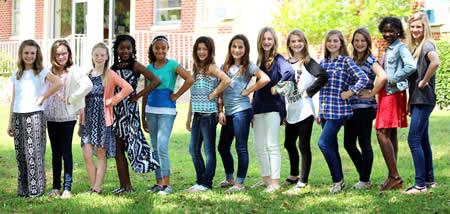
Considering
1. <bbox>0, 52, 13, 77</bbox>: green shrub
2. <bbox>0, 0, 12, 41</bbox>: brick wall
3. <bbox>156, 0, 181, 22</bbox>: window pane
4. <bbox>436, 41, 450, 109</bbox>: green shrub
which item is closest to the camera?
<bbox>436, 41, 450, 109</bbox>: green shrub

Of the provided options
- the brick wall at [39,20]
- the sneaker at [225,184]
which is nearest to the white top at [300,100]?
the sneaker at [225,184]

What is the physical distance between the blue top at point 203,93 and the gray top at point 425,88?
1854 mm

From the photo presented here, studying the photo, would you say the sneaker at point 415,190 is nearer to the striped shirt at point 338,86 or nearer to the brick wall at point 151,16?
the striped shirt at point 338,86

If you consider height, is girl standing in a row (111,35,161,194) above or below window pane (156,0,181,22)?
below

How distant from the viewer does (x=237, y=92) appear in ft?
23.4

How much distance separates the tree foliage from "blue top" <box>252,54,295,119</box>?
29.9 feet

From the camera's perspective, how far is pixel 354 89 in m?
6.75

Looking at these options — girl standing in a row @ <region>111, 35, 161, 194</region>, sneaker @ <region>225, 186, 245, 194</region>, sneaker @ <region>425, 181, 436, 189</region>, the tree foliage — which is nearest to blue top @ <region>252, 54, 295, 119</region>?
sneaker @ <region>225, 186, 245, 194</region>

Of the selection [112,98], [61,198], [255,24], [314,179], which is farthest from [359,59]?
[255,24]

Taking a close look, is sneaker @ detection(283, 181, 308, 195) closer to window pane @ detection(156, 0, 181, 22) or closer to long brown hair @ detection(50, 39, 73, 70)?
long brown hair @ detection(50, 39, 73, 70)

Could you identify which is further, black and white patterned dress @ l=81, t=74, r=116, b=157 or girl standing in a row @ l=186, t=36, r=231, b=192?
girl standing in a row @ l=186, t=36, r=231, b=192

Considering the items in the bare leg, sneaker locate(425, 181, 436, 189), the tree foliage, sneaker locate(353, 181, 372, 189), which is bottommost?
sneaker locate(353, 181, 372, 189)

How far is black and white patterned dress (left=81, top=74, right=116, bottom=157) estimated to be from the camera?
22.8 feet

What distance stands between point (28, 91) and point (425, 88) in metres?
3.64
